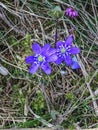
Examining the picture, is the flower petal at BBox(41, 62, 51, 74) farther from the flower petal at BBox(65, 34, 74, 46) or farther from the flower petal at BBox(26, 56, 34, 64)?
the flower petal at BBox(65, 34, 74, 46)

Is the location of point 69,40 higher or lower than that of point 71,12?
lower

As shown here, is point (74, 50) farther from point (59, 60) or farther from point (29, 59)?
point (29, 59)

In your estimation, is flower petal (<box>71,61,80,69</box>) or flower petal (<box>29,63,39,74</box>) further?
flower petal (<box>71,61,80,69</box>)

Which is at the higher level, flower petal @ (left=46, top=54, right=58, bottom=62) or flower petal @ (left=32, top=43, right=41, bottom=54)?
flower petal @ (left=32, top=43, right=41, bottom=54)

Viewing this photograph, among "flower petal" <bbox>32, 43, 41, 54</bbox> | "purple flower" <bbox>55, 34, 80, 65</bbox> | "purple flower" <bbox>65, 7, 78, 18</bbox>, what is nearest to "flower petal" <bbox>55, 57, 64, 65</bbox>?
"purple flower" <bbox>55, 34, 80, 65</bbox>

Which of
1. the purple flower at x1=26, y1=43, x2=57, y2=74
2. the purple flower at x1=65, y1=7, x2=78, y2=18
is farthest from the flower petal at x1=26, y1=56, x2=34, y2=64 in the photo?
the purple flower at x1=65, y1=7, x2=78, y2=18

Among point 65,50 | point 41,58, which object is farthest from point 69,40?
point 41,58

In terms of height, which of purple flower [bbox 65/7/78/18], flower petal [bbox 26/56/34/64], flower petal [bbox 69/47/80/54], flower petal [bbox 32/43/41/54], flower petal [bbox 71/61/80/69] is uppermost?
purple flower [bbox 65/7/78/18]

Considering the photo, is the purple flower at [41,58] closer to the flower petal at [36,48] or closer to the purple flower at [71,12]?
the flower petal at [36,48]
